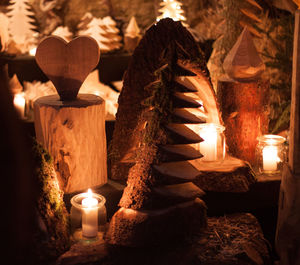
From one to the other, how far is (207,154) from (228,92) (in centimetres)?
44

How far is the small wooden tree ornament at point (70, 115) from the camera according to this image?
229cm

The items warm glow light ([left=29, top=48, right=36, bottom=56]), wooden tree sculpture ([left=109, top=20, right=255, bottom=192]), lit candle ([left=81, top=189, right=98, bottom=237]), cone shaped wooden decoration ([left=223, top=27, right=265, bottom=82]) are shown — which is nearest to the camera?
lit candle ([left=81, top=189, right=98, bottom=237])

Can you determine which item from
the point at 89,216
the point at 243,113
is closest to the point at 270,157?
the point at 243,113

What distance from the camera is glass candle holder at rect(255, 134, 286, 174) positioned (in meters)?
2.72

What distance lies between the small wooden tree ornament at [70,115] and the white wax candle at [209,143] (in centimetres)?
62

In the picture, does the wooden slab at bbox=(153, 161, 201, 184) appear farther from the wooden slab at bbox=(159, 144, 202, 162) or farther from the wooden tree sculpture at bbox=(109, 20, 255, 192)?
the wooden tree sculpture at bbox=(109, 20, 255, 192)

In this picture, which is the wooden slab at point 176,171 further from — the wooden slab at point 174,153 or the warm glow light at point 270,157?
the warm glow light at point 270,157

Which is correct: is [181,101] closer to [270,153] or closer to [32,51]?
[270,153]

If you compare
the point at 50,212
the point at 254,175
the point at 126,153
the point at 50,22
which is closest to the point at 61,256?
the point at 50,212

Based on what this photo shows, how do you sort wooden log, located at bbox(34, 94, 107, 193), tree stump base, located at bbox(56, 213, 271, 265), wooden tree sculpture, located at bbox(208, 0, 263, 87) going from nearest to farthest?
tree stump base, located at bbox(56, 213, 271, 265) < wooden log, located at bbox(34, 94, 107, 193) < wooden tree sculpture, located at bbox(208, 0, 263, 87)

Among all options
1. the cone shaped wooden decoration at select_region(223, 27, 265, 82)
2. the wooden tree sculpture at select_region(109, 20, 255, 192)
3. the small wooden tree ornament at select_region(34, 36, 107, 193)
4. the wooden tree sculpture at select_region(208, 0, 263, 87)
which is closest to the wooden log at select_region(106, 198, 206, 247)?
Answer: the wooden tree sculpture at select_region(109, 20, 255, 192)

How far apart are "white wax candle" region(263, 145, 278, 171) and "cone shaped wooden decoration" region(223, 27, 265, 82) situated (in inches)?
18.3

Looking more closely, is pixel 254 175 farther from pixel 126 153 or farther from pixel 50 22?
pixel 50 22

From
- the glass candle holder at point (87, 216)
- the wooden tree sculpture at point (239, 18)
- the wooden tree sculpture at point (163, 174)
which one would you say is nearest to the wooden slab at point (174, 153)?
the wooden tree sculpture at point (163, 174)
